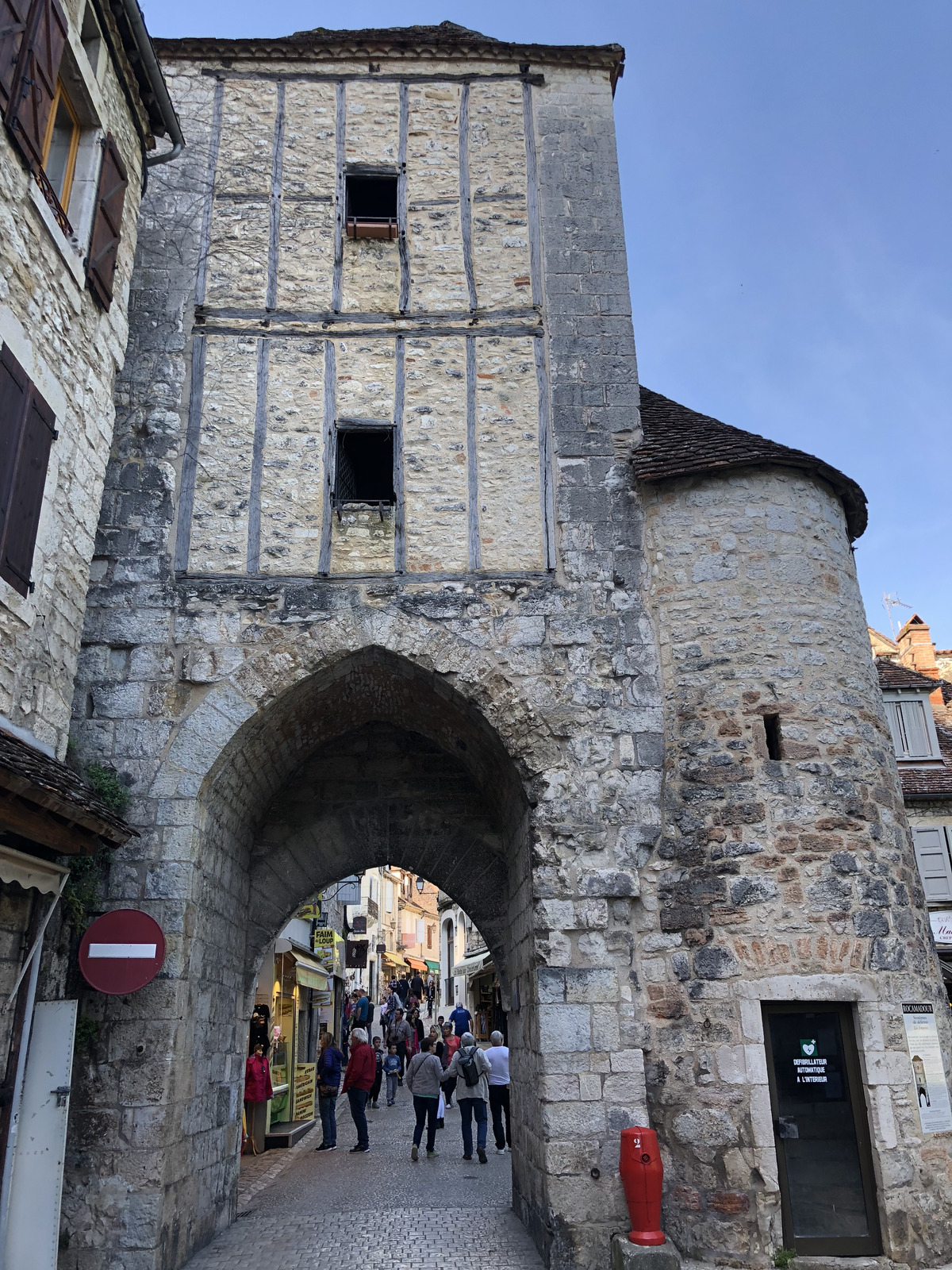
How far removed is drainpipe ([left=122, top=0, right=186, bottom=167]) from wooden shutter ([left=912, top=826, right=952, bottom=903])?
10749mm

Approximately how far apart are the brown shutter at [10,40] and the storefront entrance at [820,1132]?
6.11 metres

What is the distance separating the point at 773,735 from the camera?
5.99 meters

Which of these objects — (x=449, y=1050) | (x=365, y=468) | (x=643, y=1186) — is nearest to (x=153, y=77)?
(x=365, y=468)

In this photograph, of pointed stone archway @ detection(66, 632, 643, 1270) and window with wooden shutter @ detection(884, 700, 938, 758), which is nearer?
pointed stone archway @ detection(66, 632, 643, 1270)

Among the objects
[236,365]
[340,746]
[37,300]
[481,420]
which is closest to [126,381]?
[236,365]

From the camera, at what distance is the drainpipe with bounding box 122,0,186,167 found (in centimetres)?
607

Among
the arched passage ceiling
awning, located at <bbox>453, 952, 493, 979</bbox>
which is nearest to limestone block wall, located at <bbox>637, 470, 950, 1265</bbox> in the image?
the arched passage ceiling

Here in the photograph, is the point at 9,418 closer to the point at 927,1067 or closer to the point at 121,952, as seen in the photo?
the point at 121,952

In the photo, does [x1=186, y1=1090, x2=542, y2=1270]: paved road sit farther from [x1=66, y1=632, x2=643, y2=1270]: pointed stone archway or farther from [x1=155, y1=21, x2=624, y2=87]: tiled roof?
[x1=155, y1=21, x2=624, y2=87]: tiled roof

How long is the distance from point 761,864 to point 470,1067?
14.5ft

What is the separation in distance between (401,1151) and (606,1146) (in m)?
4.99

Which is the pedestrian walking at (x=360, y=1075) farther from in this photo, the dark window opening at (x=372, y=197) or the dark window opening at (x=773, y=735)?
the dark window opening at (x=372, y=197)

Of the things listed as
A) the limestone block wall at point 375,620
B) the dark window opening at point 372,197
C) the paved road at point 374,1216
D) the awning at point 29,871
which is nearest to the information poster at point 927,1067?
the limestone block wall at point 375,620

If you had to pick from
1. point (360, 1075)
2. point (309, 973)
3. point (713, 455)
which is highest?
point (713, 455)
